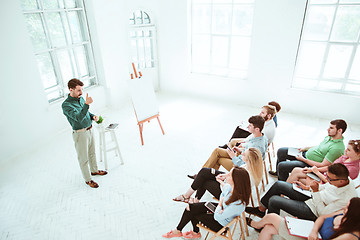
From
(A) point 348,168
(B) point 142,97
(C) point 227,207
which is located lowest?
(C) point 227,207

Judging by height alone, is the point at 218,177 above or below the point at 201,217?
above

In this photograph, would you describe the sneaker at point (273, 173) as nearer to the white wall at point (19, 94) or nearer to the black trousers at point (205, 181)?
the black trousers at point (205, 181)

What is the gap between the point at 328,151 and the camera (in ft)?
10.9

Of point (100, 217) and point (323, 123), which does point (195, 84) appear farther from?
point (100, 217)

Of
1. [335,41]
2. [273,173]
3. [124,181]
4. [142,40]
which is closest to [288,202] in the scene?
[273,173]

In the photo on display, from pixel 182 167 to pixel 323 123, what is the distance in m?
3.98

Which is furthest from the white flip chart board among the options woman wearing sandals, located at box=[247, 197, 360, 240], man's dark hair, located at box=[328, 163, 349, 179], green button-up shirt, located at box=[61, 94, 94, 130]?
man's dark hair, located at box=[328, 163, 349, 179]

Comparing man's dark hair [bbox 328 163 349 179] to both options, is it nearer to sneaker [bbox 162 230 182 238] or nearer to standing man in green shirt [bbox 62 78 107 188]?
sneaker [bbox 162 230 182 238]

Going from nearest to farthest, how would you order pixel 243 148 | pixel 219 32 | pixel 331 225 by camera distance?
pixel 331 225
pixel 243 148
pixel 219 32

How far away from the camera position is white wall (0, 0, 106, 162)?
4387mm

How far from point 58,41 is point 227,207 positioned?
5.26 m

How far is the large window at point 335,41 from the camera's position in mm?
5586

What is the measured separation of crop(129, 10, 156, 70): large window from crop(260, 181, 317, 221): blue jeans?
5.70m

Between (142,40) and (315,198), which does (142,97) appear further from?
(315,198)
